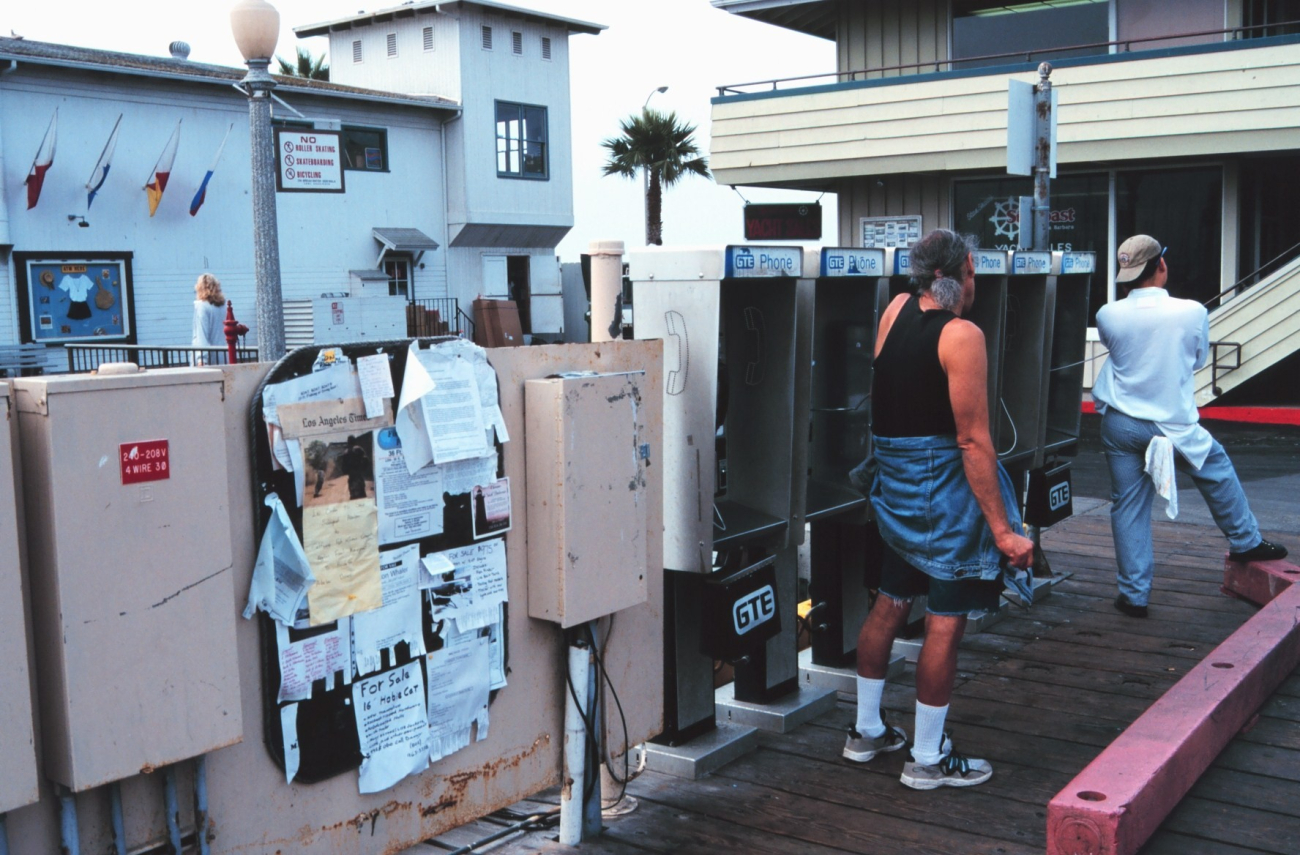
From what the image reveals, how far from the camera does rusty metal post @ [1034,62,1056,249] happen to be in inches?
276

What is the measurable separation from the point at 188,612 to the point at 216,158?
76.2ft

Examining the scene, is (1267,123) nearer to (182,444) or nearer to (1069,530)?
(1069,530)

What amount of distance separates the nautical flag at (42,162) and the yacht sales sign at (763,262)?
19915 mm

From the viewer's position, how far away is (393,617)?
3.06 m

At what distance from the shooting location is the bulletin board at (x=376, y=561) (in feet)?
9.22

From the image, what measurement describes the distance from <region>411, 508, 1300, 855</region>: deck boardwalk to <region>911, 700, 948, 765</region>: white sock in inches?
5.3

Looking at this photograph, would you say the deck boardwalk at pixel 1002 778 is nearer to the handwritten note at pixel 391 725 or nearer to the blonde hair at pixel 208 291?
the handwritten note at pixel 391 725

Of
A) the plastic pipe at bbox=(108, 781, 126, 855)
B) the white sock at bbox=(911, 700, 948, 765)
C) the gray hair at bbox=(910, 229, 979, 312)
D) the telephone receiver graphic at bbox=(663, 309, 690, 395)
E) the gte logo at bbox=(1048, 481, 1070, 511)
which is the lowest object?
the white sock at bbox=(911, 700, 948, 765)

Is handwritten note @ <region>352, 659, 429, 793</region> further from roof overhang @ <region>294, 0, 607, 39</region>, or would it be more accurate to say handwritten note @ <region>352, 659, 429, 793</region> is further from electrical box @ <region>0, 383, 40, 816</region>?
roof overhang @ <region>294, 0, 607, 39</region>

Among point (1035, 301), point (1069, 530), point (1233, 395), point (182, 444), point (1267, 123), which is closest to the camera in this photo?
point (182, 444)

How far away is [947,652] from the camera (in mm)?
4055

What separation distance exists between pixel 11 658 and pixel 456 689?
123 cm

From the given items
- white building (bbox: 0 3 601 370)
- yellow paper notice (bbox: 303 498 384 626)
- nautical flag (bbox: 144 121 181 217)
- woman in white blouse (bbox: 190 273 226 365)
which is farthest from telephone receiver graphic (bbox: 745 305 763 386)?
nautical flag (bbox: 144 121 181 217)

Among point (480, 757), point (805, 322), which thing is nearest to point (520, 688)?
point (480, 757)
